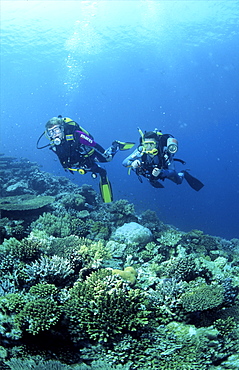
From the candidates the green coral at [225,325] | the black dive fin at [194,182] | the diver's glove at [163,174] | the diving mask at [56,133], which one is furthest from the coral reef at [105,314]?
the black dive fin at [194,182]

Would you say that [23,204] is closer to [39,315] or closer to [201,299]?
[39,315]

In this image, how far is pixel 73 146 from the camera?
8375 millimetres

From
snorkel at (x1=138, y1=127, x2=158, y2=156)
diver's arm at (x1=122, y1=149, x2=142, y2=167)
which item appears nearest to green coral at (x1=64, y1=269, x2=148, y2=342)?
snorkel at (x1=138, y1=127, x2=158, y2=156)

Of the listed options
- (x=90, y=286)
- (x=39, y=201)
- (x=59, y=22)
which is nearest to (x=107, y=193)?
(x=39, y=201)

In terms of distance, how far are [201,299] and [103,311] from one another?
6.17 ft

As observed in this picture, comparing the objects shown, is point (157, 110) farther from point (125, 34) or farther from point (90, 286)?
point (90, 286)

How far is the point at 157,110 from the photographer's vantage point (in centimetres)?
10825

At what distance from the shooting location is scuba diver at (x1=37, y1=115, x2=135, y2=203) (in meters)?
8.04

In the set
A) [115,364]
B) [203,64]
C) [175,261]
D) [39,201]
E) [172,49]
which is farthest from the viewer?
[203,64]

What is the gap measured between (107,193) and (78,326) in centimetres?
666

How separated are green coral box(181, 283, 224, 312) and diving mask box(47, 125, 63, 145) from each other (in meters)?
6.21

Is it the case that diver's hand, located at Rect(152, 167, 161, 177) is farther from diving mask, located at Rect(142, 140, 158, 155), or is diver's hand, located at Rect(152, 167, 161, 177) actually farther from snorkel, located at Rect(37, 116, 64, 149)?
snorkel, located at Rect(37, 116, 64, 149)

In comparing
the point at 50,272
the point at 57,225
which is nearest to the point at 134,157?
the point at 57,225

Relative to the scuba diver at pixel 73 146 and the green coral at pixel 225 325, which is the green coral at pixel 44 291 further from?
the scuba diver at pixel 73 146
